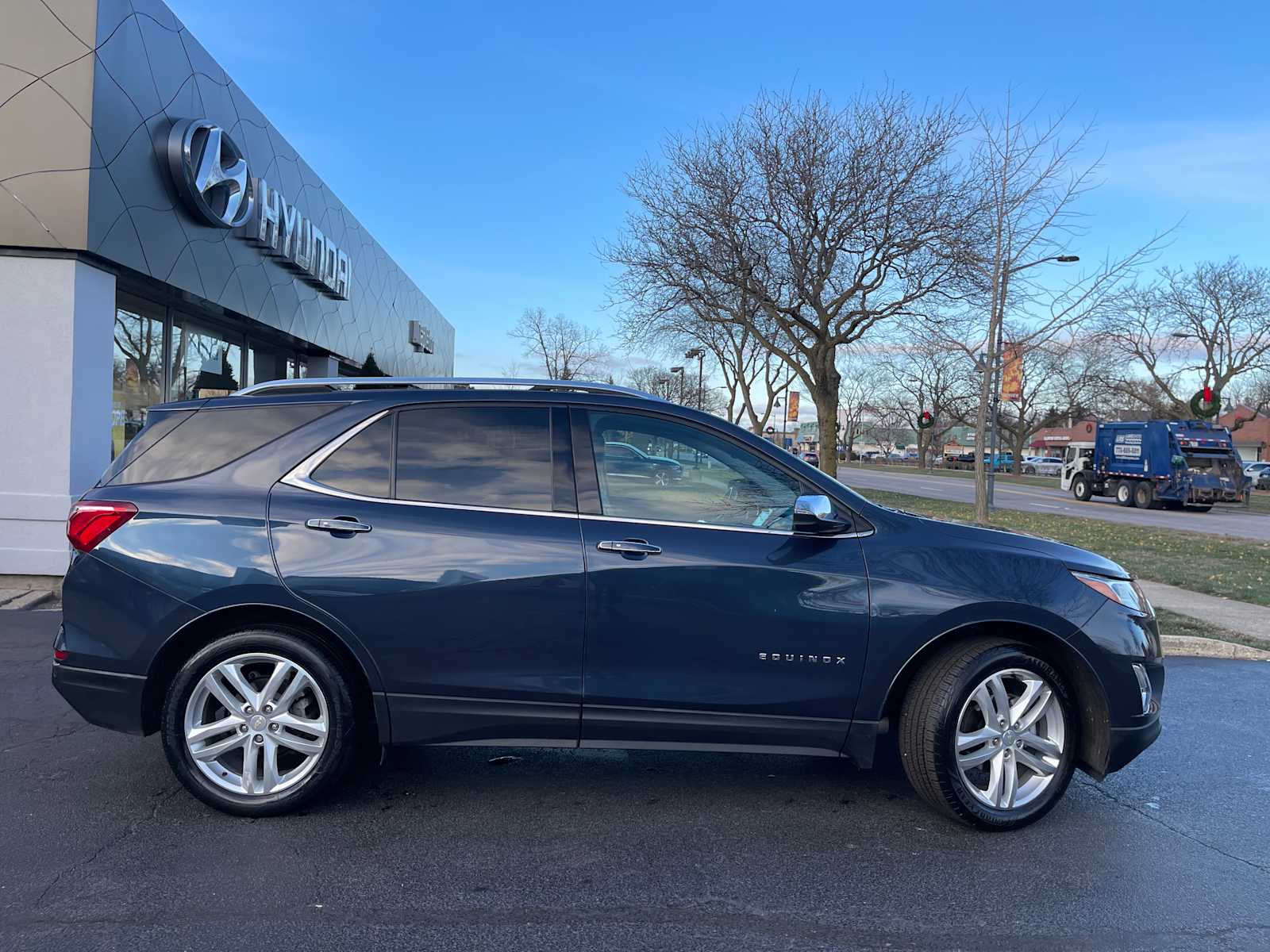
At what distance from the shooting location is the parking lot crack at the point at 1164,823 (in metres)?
3.50

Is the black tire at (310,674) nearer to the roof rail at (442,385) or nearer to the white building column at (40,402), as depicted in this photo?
the roof rail at (442,385)

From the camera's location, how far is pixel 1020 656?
3.64 m

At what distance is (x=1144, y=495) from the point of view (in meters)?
31.0

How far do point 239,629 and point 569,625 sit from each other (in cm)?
138

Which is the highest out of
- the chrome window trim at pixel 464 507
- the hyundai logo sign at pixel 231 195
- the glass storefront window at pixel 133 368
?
the hyundai logo sign at pixel 231 195

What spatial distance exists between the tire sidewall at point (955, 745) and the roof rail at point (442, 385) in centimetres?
178

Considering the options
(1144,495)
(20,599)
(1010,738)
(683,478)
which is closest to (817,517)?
(683,478)

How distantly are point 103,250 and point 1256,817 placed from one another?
32.5 feet

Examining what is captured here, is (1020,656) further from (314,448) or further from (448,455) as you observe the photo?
(314,448)

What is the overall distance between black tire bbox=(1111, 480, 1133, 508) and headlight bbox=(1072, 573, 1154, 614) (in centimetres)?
3189

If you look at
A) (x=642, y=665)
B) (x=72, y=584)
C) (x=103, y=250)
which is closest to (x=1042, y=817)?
(x=642, y=665)

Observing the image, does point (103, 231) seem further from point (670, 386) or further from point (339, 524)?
point (670, 386)

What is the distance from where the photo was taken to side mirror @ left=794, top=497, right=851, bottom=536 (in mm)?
3518

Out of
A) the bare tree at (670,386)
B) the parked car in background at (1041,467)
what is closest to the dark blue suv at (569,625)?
the bare tree at (670,386)
